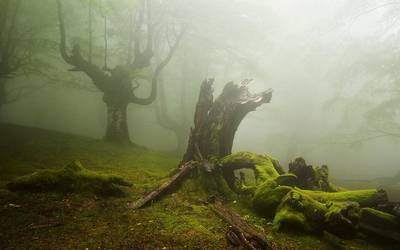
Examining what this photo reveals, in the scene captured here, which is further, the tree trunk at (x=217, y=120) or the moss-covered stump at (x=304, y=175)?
the tree trunk at (x=217, y=120)

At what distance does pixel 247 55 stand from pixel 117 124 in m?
10.4

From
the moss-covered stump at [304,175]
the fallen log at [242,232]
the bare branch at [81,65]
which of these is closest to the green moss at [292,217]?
the fallen log at [242,232]

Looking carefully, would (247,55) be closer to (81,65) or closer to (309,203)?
(81,65)

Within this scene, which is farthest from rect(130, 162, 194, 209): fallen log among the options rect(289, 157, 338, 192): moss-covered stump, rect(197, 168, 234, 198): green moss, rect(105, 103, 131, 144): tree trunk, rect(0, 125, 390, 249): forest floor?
rect(105, 103, 131, 144): tree trunk

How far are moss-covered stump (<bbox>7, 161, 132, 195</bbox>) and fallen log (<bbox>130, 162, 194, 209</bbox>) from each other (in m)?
0.80

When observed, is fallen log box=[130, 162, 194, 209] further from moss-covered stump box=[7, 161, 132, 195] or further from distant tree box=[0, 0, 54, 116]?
distant tree box=[0, 0, 54, 116]

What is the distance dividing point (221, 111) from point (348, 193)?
16.5ft

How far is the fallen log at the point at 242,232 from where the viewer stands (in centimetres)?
486

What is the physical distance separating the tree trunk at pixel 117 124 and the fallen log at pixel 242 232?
9.52m

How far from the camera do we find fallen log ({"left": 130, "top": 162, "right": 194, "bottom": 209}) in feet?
21.4

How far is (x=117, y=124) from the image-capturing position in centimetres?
1524

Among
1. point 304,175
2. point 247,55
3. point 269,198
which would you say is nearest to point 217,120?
point 304,175

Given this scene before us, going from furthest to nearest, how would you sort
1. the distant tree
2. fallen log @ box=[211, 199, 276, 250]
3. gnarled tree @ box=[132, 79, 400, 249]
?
the distant tree < gnarled tree @ box=[132, 79, 400, 249] < fallen log @ box=[211, 199, 276, 250]

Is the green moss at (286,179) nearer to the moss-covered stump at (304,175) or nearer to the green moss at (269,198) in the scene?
the green moss at (269,198)
